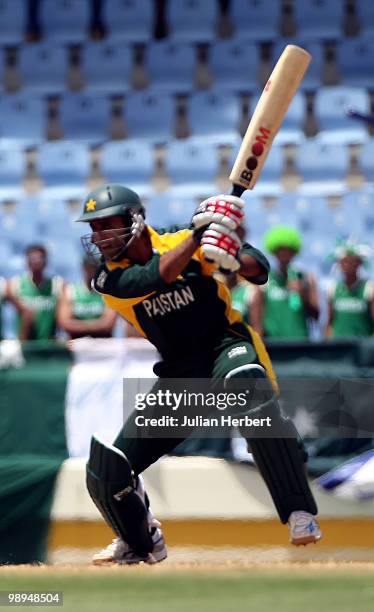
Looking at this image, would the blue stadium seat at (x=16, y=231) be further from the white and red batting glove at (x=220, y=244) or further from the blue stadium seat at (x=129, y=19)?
the white and red batting glove at (x=220, y=244)

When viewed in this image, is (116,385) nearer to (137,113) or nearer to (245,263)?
(245,263)

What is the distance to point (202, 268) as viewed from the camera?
5086mm

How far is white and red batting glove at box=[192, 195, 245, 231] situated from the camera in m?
4.64

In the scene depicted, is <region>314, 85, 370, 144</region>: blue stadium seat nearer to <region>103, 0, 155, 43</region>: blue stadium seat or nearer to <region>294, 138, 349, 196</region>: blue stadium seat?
<region>294, 138, 349, 196</region>: blue stadium seat

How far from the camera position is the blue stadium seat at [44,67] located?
41.1ft

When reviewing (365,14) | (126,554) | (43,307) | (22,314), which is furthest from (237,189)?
(365,14)

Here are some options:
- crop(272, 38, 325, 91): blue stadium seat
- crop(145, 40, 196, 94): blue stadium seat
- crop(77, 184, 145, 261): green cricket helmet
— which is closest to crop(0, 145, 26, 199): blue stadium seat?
crop(145, 40, 196, 94): blue stadium seat

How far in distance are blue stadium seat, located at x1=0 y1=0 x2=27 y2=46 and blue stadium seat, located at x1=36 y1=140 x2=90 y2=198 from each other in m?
1.29

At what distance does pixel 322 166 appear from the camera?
11.6 m

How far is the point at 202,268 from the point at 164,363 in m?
0.44

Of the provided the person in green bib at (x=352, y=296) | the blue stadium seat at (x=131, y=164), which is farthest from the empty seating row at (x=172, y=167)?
the person in green bib at (x=352, y=296)

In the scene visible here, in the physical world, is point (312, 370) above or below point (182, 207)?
above

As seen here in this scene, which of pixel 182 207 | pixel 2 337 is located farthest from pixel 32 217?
pixel 2 337

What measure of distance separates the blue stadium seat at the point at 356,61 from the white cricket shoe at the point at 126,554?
7457mm
